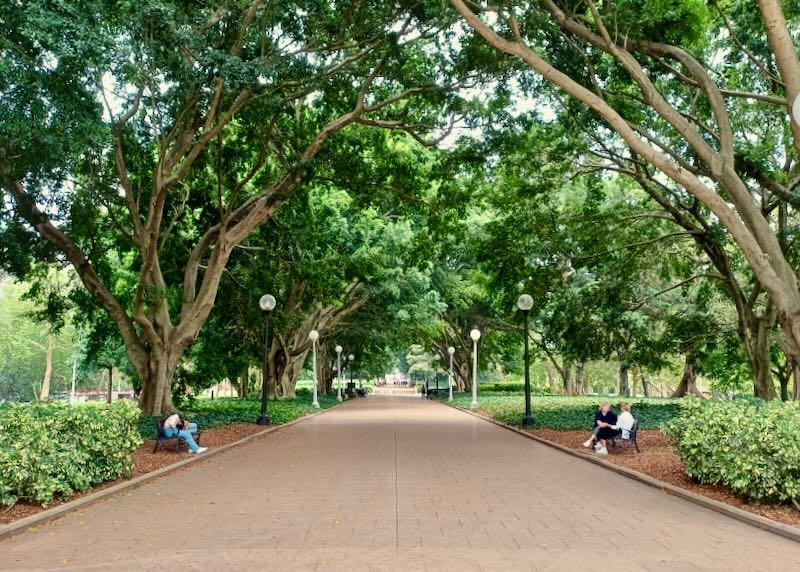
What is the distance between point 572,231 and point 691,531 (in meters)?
14.6

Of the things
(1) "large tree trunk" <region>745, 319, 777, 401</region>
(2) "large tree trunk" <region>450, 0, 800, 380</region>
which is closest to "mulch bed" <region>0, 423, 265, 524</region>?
(2) "large tree trunk" <region>450, 0, 800, 380</region>

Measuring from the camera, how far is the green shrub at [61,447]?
741 cm

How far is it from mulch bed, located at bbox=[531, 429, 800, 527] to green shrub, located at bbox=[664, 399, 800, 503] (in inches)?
5.2

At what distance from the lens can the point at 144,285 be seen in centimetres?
1750

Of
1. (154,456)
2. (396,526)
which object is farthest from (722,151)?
(154,456)

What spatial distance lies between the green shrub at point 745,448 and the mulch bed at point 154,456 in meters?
7.53

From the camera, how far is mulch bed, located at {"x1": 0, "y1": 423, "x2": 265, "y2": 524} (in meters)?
7.39

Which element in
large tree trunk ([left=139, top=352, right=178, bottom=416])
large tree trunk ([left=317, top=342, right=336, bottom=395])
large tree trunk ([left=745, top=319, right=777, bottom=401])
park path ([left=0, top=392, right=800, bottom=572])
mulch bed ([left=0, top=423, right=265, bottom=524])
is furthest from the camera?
large tree trunk ([left=317, top=342, right=336, bottom=395])

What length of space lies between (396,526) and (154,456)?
7.15 metres

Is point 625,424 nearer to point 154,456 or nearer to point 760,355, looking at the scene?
point 760,355

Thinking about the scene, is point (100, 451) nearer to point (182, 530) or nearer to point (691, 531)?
point (182, 530)

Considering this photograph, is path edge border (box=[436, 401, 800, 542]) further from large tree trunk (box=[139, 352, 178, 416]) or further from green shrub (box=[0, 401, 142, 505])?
large tree trunk (box=[139, 352, 178, 416])

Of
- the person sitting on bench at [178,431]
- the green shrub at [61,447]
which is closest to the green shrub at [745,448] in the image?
the green shrub at [61,447]

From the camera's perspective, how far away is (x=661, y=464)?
11602 millimetres
